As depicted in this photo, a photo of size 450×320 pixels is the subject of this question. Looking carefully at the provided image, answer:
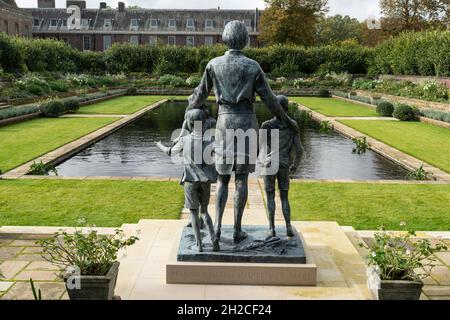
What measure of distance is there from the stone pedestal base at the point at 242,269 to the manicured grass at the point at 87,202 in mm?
2417

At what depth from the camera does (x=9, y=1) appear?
2055 inches

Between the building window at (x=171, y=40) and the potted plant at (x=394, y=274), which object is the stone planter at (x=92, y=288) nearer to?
the potted plant at (x=394, y=274)

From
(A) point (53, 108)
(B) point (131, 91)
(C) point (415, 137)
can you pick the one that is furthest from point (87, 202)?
(B) point (131, 91)

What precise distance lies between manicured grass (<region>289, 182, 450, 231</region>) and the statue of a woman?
2.77 meters

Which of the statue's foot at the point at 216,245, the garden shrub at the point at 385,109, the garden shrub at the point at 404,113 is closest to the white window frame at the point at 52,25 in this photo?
the garden shrub at the point at 385,109

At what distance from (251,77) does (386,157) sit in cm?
915

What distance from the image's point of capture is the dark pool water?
11444mm

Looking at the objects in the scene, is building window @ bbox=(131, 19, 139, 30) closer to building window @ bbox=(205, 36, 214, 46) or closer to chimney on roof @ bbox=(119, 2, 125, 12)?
chimney on roof @ bbox=(119, 2, 125, 12)

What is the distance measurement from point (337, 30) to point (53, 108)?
66.4 m

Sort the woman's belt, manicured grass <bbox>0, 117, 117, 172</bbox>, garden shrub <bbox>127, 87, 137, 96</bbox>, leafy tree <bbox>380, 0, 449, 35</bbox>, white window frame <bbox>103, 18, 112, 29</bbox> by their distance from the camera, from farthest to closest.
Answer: white window frame <bbox>103, 18, 112, 29</bbox> < leafy tree <bbox>380, 0, 449, 35</bbox> < garden shrub <bbox>127, 87, 137, 96</bbox> < manicured grass <bbox>0, 117, 117, 172</bbox> < the woman's belt

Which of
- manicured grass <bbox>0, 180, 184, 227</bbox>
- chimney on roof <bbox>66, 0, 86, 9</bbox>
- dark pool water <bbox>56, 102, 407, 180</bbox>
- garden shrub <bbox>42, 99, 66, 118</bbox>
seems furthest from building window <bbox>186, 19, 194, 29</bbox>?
manicured grass <bbox>0, 180, 184, 227</bbox>

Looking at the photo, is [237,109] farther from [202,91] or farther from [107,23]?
[107,23]

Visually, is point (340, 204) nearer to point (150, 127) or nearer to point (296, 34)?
point (150, 127)

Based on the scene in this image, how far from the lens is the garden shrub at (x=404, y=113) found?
68.6ft
